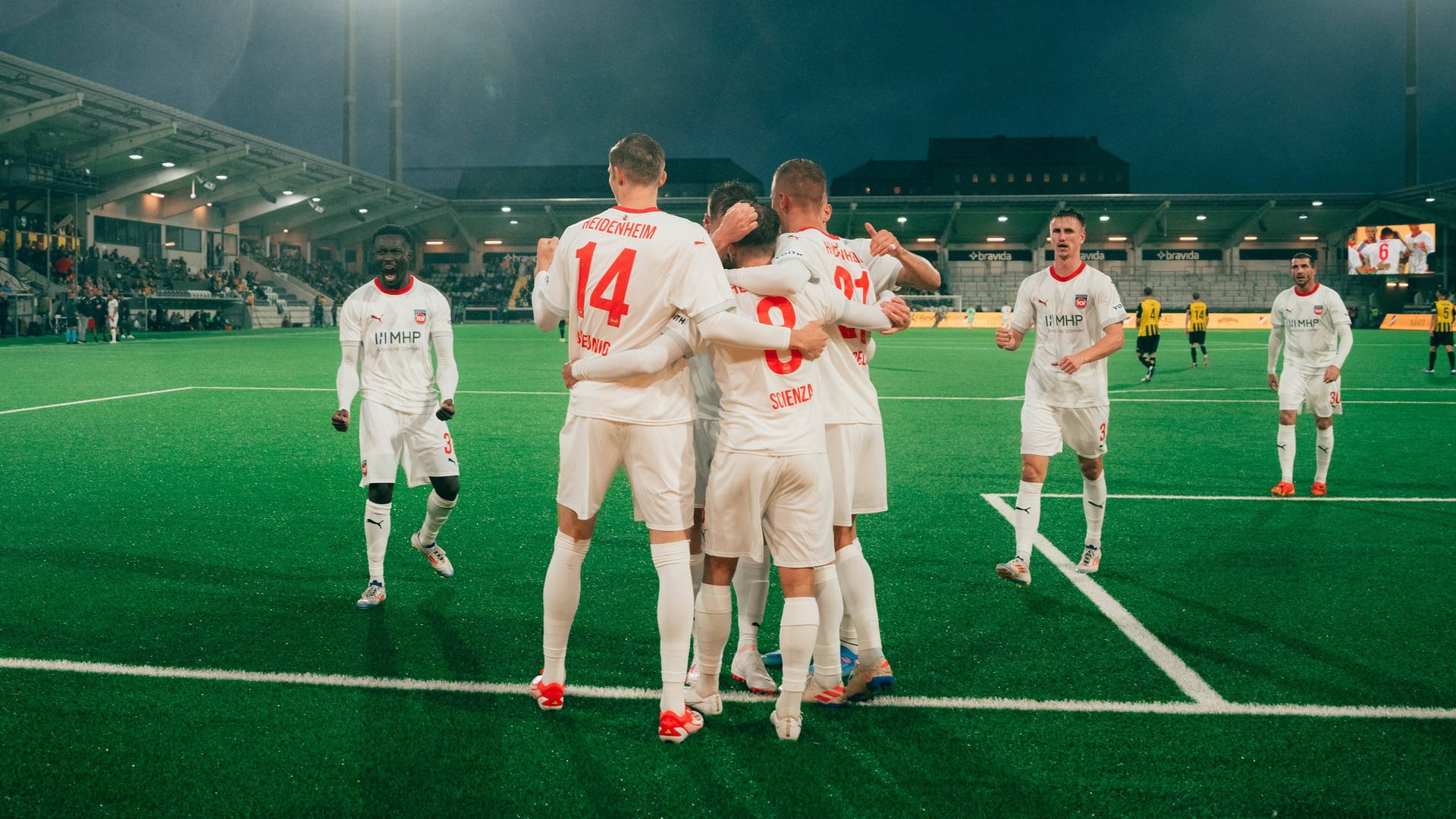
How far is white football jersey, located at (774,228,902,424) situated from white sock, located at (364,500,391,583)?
2.77 metres

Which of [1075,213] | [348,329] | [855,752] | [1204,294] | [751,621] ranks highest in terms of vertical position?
[1204,294]

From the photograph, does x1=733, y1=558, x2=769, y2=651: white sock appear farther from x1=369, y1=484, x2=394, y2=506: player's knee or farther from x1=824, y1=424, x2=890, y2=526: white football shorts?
x1=369, y1=484, x2=394, y2=506: player's knee

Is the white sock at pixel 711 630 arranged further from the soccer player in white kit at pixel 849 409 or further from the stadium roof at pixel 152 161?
the stadium roof at pixel 152 161

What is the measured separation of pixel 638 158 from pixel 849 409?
135 centimetres

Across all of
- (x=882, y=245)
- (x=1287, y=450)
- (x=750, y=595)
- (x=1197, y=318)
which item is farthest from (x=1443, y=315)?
(x=750, y=595)

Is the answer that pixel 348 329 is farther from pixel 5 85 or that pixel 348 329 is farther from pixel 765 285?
pixel 5 85

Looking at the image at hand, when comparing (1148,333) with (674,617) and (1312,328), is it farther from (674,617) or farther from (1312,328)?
(674,617)

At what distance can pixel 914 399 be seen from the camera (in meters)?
16.0

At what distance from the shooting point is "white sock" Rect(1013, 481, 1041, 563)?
578 centimetres

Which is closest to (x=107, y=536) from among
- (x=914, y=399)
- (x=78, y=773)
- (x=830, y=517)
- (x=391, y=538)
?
(x=391, y=538)

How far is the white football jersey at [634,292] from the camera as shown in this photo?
3520 millimetres

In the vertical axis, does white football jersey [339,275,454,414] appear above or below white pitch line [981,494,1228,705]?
above

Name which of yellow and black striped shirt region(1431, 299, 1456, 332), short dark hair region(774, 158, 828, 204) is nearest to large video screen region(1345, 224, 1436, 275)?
yellow and black striped shirt region(1431, 299, 1456, 332)

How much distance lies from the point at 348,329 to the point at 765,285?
2.99 metres
